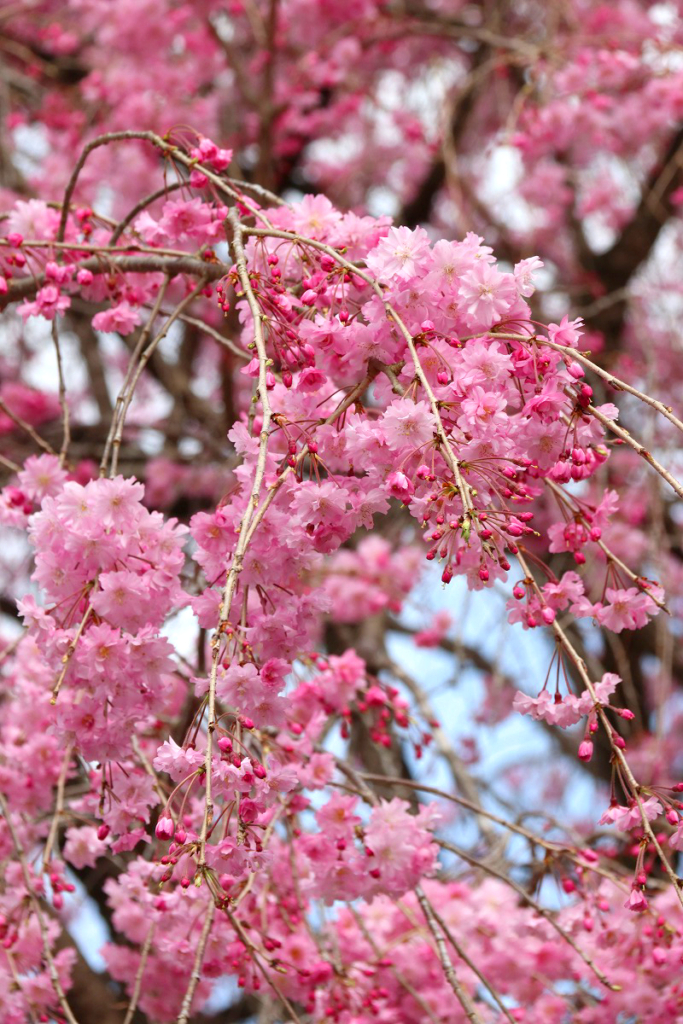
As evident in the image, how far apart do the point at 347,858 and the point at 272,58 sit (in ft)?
10.0

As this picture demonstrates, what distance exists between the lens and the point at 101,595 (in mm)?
1615

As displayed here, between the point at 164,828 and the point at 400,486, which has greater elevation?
the point at 400,486

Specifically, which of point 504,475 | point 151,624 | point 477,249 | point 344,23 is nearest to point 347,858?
point 151,624

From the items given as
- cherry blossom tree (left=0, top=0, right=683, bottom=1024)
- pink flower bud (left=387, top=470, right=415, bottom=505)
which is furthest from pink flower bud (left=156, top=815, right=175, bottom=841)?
pink flower bud (left=387, top=470, right=415, bottom=505)

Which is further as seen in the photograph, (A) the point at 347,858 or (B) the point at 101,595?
(A) the point at 347,858

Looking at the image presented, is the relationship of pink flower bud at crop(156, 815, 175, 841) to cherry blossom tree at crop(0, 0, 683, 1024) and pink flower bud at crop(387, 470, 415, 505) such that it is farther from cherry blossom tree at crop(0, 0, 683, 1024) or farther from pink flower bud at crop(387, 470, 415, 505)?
pink flower bud at crop(387, 470, 415, 505)

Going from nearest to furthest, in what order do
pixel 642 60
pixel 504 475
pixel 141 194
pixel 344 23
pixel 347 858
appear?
pixel 504 475 < pixel 347 858 < pixel 642 60 < pixel 141 194 < pixel 344 23

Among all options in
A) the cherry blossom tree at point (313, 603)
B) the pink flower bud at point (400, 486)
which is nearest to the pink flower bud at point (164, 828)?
the cherry blossom tree at point (313, 603)

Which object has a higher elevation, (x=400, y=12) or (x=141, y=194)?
(x=400, y=12)

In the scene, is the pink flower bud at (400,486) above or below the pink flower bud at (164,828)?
above

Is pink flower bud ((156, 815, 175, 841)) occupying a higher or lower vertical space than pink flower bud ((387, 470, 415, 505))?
lower

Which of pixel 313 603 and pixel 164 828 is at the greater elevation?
pixel 313 603

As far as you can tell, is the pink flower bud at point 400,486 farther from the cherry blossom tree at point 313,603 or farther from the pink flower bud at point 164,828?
the pink flower bud at point 164,828

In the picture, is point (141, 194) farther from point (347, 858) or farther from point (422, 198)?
point (347, 858)
